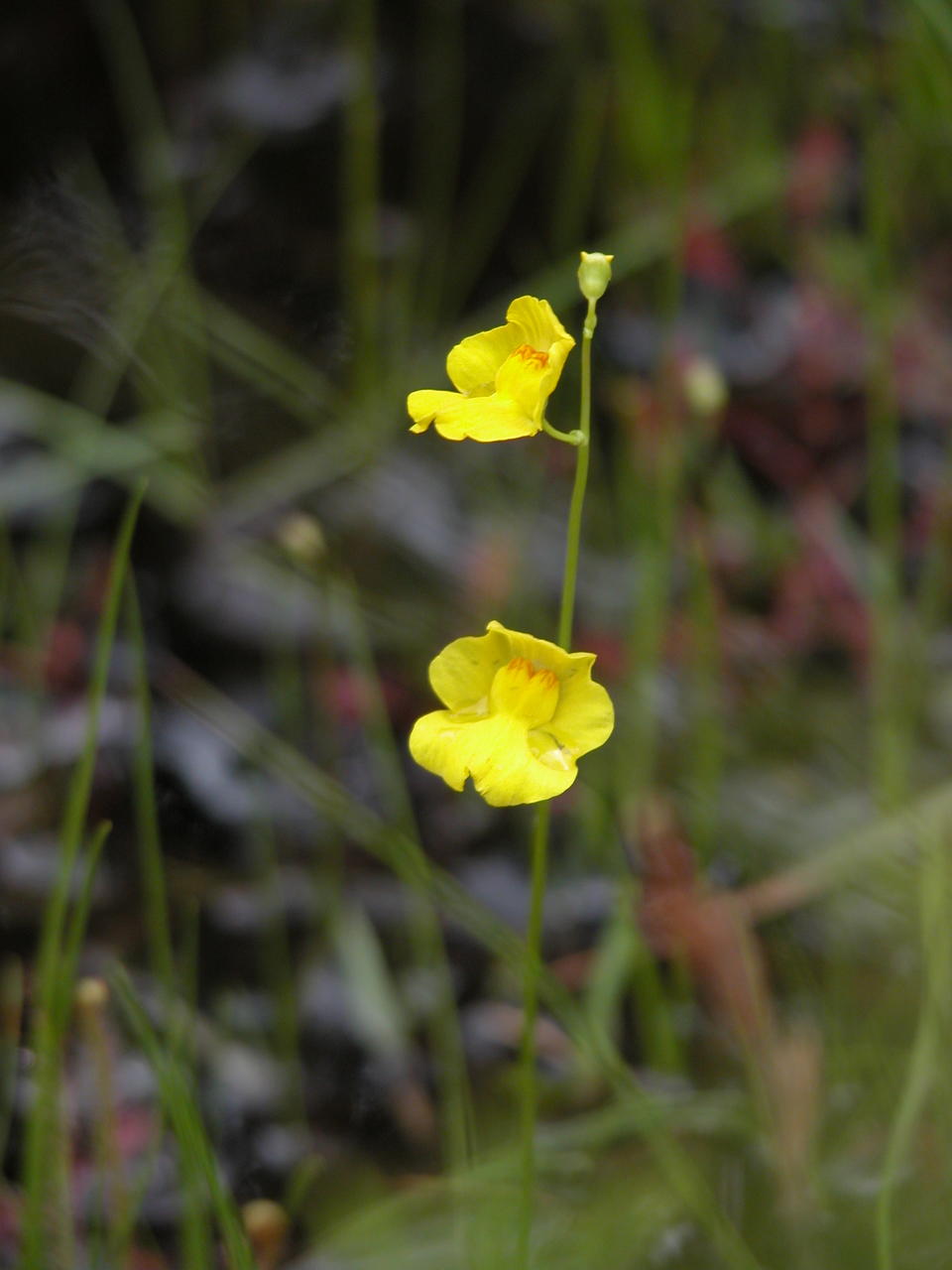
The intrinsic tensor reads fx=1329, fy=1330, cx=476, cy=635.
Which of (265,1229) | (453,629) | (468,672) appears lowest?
(265,1229)

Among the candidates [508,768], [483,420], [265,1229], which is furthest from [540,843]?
[265,1229]

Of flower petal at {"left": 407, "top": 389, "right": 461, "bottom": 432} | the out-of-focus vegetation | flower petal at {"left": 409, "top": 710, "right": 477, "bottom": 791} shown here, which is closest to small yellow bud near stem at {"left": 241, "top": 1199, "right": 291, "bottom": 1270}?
the out-of-focus vegetation

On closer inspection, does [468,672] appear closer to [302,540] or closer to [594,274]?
[594,274]

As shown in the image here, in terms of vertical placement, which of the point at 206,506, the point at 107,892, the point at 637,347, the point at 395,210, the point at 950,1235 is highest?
the point at 395,210

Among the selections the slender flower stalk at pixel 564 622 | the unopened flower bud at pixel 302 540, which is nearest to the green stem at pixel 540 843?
the slender flower stalk at pixel 564 622

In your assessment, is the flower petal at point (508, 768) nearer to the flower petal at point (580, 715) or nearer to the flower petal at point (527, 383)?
the flower petal at point (580, 715)

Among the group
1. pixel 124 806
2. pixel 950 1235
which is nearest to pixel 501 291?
pixel 124 806

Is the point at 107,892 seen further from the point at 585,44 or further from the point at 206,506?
the point at 585,44
